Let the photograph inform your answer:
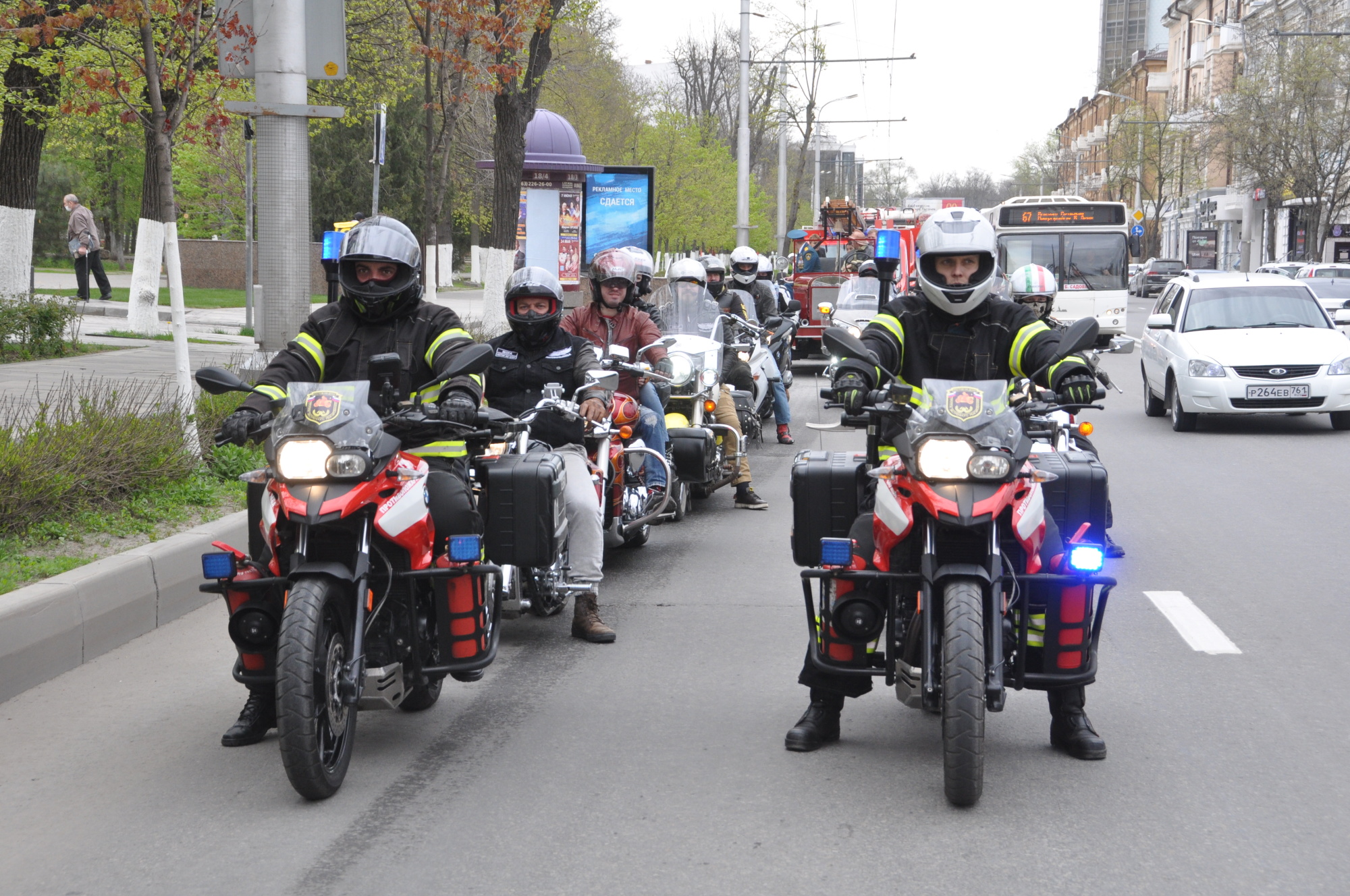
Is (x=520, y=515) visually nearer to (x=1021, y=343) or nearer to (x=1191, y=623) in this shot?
(x=1021, y=343)

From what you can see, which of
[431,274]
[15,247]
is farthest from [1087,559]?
[431,274]

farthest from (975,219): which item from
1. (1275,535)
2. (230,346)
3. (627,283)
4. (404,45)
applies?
(404,45)

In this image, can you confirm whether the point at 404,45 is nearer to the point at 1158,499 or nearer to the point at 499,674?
the point at 1158,499

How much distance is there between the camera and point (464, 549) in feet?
Result: 16.4

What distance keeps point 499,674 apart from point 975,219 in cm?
279

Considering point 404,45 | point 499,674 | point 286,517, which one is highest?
point 404,45

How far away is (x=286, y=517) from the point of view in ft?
15.4

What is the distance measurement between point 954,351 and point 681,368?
5.15 meters

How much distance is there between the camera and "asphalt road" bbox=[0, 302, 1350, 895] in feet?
13.3

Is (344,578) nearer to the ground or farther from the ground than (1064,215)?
nearer to the ground

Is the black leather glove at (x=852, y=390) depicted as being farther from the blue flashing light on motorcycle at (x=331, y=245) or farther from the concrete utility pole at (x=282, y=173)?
the concrete utility pole at (x=282, y=173)

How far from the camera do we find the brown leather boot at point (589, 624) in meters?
6.92

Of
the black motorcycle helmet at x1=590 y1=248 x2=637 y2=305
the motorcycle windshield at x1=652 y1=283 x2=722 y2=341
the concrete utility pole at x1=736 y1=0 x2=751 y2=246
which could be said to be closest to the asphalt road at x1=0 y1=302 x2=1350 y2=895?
the black motorcycle helmet at x1=590 y1=248 x2=637 y2=305

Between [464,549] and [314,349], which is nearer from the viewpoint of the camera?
[464,549]
